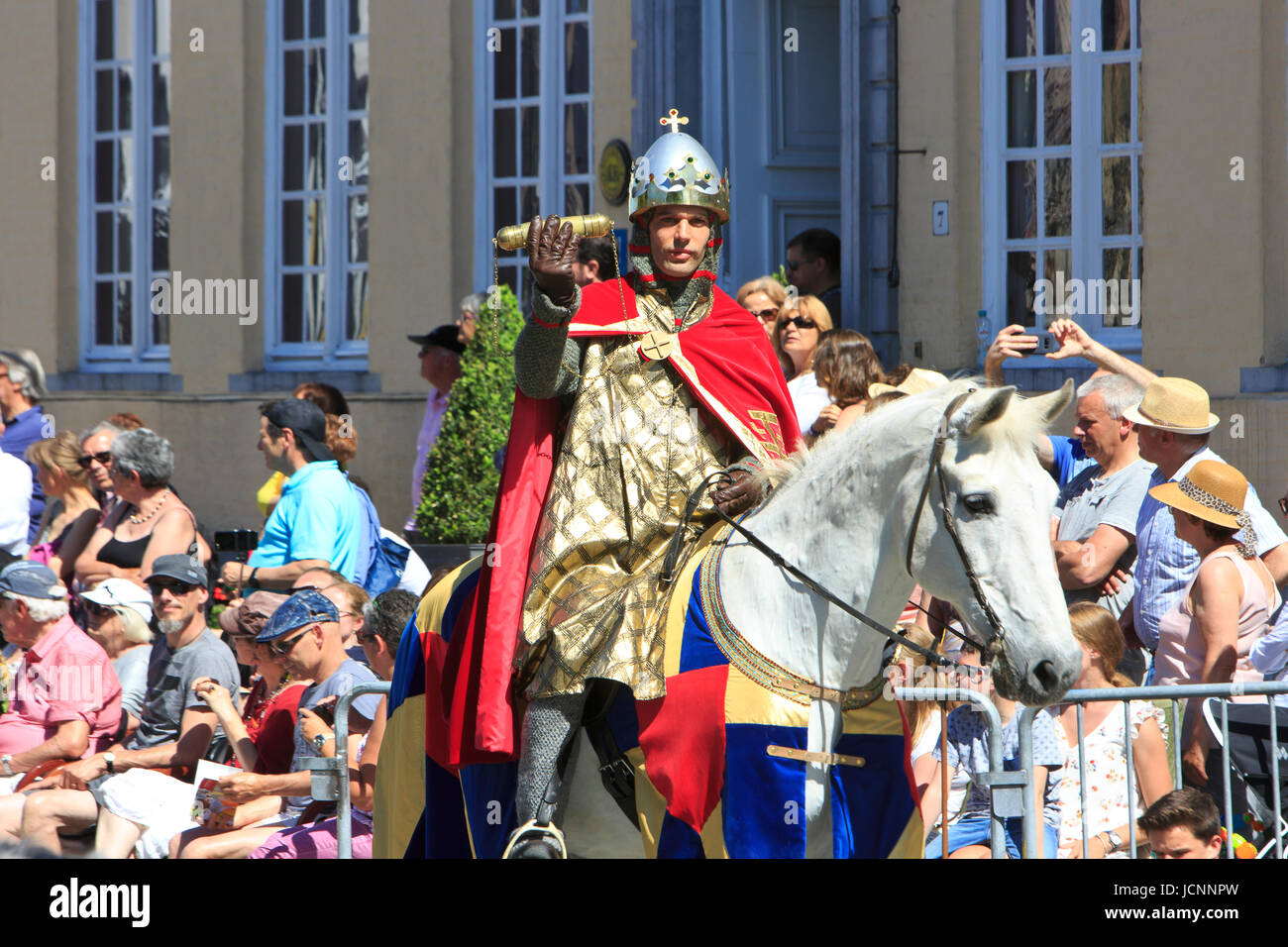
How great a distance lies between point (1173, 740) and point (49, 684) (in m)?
4.79

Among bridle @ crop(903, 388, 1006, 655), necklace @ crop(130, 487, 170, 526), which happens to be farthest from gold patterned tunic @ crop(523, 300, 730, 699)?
necklace @ crop(130, 487, 170, 526)

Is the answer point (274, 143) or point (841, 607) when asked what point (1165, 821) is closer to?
point (841, 607)

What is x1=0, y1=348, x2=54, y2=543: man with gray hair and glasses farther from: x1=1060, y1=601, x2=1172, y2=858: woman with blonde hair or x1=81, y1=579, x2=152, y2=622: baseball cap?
x1=1060, y1=601, x2=1172, y2=858: woman with blonde hair

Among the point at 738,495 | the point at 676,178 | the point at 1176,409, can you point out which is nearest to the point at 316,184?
the point at 1176,409

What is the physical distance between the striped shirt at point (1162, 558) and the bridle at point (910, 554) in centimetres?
230

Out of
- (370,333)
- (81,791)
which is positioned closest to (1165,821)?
(81,791)

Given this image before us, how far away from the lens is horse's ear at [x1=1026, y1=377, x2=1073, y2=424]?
386cm

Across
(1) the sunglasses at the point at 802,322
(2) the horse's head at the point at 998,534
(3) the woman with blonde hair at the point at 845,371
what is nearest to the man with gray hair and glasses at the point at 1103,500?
(3) the woman with blonde hair at the point at 845,371

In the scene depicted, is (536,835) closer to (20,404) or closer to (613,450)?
(613,450)

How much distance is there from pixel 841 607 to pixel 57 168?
41.5 feet

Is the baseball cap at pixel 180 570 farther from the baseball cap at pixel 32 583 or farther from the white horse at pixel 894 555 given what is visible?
the white horse at pixel 894 555

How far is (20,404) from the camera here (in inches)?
442

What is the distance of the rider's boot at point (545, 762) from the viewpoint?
164 inches

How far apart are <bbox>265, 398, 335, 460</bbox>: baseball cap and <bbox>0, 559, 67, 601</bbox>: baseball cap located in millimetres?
1361
